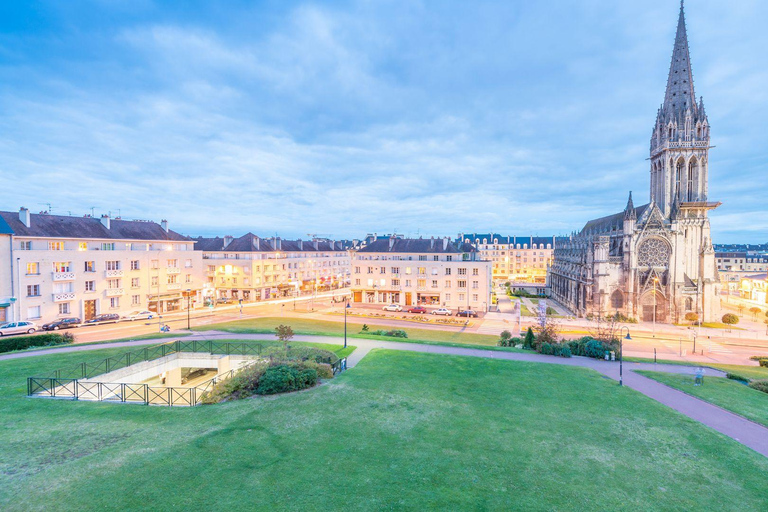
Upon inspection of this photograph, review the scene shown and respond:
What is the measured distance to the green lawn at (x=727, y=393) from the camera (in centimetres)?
1756

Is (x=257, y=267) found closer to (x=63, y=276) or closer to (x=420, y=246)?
(x=63, y=276)

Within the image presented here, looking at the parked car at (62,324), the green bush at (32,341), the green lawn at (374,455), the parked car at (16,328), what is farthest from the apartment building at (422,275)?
the parked car at (16,328)

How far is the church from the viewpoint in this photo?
53719 mm

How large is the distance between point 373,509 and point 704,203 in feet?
234

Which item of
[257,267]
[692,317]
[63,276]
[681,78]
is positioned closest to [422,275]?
[257,267]

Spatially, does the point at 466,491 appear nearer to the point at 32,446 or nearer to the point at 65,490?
the point at 65,490

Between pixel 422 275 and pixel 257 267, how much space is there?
107 ft

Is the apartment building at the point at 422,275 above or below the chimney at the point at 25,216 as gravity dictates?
below

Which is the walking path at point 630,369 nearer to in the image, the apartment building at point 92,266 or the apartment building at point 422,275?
the apartment building at point 92,266

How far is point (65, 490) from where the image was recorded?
924cm

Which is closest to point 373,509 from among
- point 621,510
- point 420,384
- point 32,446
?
point 621,510

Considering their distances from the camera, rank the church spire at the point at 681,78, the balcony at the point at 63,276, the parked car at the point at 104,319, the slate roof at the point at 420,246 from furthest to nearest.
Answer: the slate roof at the point at 420,246
the church spire at the point at 681,78
the parked car at the point at 104,319
the balcony at the point at 63,276

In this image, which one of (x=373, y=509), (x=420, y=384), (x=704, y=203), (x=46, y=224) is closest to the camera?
(x=373, y=509)

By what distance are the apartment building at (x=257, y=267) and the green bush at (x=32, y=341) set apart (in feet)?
96.1
